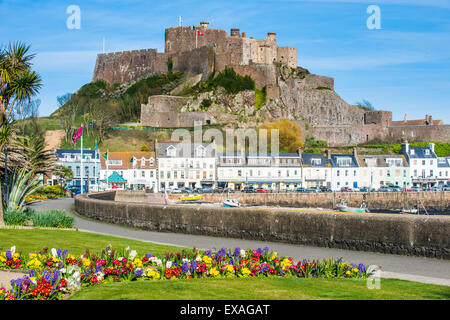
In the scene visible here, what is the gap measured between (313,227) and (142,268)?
6610 millimetres

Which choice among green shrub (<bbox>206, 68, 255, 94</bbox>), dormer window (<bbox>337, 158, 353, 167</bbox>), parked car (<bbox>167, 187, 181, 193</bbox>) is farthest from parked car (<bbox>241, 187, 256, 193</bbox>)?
green shrub (<bbox>206, 68, 255, 94</bbox>)

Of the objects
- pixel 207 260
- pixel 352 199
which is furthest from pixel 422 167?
pixel 207 260

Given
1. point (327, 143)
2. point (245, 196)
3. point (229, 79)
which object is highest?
point (229, 79)

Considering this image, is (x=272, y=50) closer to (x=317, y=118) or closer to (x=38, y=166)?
(x=317, y=118)

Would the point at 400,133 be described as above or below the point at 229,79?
below

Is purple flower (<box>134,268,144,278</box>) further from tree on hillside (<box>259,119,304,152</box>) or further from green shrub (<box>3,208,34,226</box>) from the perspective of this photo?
tree on hillside (<box>259,119,304,152</box>)

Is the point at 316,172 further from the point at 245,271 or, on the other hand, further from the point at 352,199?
the point at 245,271

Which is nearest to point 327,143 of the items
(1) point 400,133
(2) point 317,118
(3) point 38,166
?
(2) point 317,118

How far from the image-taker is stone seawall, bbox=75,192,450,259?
1350cm

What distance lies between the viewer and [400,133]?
4518 inches
